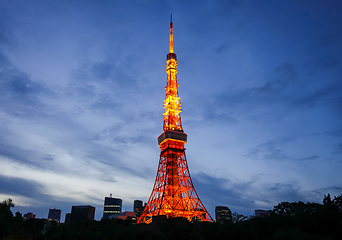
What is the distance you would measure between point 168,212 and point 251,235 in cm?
3216

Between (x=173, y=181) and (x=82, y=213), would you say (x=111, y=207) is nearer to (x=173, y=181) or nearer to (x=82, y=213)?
(x=82, y=213)

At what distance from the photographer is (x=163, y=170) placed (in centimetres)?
5938

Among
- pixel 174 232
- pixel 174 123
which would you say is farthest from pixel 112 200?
pixel 174 232

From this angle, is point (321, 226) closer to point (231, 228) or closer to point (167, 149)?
point (231, 228)

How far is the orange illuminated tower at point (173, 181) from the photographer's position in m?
54.8

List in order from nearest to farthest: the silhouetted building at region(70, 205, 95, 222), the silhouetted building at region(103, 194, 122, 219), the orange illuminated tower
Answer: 1. the orange illuminated tower
2. the silhouetted building at region(70, 205, 95, 222)
3. the silhouetted building at region(103, 194, 122, 219)

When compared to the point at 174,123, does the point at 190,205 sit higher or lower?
lower

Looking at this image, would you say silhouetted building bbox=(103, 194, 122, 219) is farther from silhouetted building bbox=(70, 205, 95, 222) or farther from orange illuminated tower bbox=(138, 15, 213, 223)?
orange illuminated tower bbox=(138, 15, 213, 223)

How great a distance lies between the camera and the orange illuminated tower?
54.8m

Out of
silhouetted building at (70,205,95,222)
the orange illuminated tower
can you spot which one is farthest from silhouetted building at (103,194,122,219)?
the orange illuminated tower

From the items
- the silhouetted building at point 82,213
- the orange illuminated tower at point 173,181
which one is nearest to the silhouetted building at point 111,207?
the silhouetted building at point 82,213

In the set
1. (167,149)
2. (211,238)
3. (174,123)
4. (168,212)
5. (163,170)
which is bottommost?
(211,238)

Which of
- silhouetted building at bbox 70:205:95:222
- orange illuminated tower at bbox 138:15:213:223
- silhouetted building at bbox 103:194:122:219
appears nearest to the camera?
orange illuminated tower at bbox 138:15:213:223

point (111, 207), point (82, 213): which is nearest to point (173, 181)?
point (82, 213)
